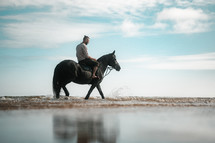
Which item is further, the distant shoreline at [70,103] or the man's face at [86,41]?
the man's face at [86,41]

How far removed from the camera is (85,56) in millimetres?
13586

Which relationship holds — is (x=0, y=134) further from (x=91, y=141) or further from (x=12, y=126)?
(x=91, y=141)

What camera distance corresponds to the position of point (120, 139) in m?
3.94

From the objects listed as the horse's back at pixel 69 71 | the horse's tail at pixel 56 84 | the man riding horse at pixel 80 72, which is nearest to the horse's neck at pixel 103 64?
the man riding horse at pixel 80 72

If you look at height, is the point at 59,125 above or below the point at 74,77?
below

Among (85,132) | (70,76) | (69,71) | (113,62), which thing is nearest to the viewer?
(85,132)

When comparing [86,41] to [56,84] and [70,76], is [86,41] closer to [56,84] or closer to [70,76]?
[70,76]

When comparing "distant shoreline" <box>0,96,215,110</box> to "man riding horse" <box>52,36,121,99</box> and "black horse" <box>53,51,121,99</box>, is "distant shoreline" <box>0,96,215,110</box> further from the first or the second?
"man riding horse" <box>52,36,121,99</box>

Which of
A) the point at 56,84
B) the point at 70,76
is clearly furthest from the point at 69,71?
the point at 56,84

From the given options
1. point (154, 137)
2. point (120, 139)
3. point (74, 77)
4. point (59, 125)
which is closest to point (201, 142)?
point (154, 137)

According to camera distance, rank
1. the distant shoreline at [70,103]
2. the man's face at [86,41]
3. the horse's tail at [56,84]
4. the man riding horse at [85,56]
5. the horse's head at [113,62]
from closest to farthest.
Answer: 1. the distant shoreline at [70,103]
2. the horse's tail at [56,84]
3. the man riding horse at [85,56]
4. the man's face at [86,41]
5. the horse's head at [113,62]

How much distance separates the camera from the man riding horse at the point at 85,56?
13.5 metres

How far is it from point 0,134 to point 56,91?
9.07 metres

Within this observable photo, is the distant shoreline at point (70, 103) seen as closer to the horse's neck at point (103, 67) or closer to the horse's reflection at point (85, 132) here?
the horse's neck at point (103, 67)
